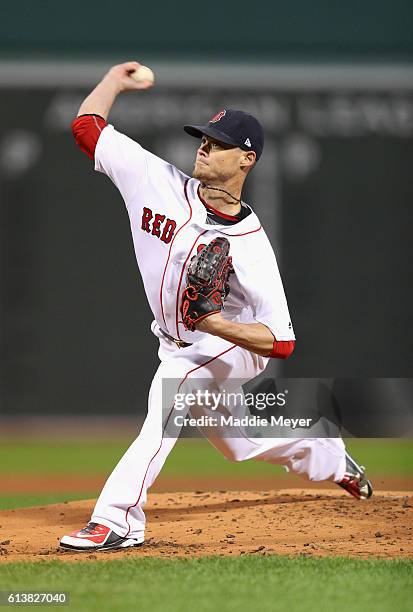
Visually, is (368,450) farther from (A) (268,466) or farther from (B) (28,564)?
(B) (28,564)

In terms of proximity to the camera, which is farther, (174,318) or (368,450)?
(368,450)

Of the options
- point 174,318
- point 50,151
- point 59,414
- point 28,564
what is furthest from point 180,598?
point 50,151

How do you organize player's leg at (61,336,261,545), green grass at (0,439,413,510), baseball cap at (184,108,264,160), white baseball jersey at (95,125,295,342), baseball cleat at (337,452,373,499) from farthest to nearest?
green grass at (0,439,413,510) → baseball cleat at (337,452,373,499) → baseball cap at (184,108,264,160) → white baseball jersey at (95,125,295,342) → player's leg at (61,336,261,545)

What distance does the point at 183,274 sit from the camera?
136 inches

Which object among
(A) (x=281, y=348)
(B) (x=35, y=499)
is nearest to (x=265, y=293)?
(A) (x=281, y=348)

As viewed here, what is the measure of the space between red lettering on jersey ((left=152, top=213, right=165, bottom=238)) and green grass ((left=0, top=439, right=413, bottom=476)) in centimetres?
330

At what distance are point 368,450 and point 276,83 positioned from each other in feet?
9.80

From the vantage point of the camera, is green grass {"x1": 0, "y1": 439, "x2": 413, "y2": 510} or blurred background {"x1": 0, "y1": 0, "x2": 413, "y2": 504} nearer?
green grass {"x1": 0, "y1": 439, "x2": 413, "y2": 510}

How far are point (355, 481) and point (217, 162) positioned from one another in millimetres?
1471

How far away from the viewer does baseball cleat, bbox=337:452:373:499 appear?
411 cm

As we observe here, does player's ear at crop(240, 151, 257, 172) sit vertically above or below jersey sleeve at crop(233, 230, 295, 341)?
above

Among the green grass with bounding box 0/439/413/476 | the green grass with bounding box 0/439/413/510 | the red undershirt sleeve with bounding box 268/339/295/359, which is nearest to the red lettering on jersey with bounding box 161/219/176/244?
the red undershirt sleeve with bounding box 268/339/295/359

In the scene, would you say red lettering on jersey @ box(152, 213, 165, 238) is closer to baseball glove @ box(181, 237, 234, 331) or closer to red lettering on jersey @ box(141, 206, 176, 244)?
red lettering on jersey @ box(141, 206, 176, 244)

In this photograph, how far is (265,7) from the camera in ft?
25.9
